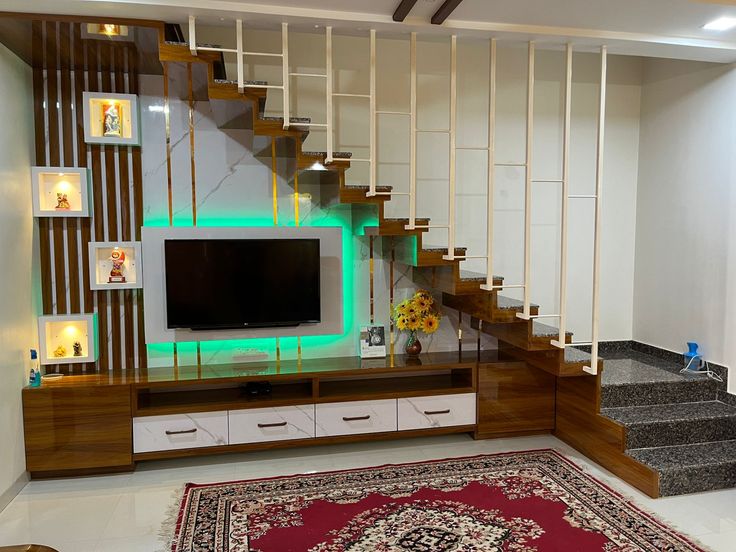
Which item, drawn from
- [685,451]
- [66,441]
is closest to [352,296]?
[66,441]

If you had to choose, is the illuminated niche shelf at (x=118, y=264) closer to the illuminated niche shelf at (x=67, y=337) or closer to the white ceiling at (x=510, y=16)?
the illuminated niche shelf at (x=67, y=337)

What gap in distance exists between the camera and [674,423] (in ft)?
11.7

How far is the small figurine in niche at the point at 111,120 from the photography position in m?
3.74

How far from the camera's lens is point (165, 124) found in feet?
12.8

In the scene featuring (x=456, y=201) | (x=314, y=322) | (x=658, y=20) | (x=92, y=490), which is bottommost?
(x=92, y=490)

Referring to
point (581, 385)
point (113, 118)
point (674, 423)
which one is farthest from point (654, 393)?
point (113, 118)

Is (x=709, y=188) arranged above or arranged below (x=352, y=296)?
above

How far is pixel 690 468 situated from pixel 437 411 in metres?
1.56

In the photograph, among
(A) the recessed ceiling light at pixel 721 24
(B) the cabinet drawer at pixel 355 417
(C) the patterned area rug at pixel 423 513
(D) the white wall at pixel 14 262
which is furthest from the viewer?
(B) the cabinet drawer at pixel 355 417

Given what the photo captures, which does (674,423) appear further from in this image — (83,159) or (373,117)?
(83,159)

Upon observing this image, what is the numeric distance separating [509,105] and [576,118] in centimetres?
61

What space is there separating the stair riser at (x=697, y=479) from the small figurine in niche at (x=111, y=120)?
397 centimetres

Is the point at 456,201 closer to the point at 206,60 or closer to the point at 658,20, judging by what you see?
the point at 658,20

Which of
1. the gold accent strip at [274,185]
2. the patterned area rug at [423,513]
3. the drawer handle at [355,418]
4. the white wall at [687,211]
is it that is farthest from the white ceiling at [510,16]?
the patterned area rug at [423,513]
